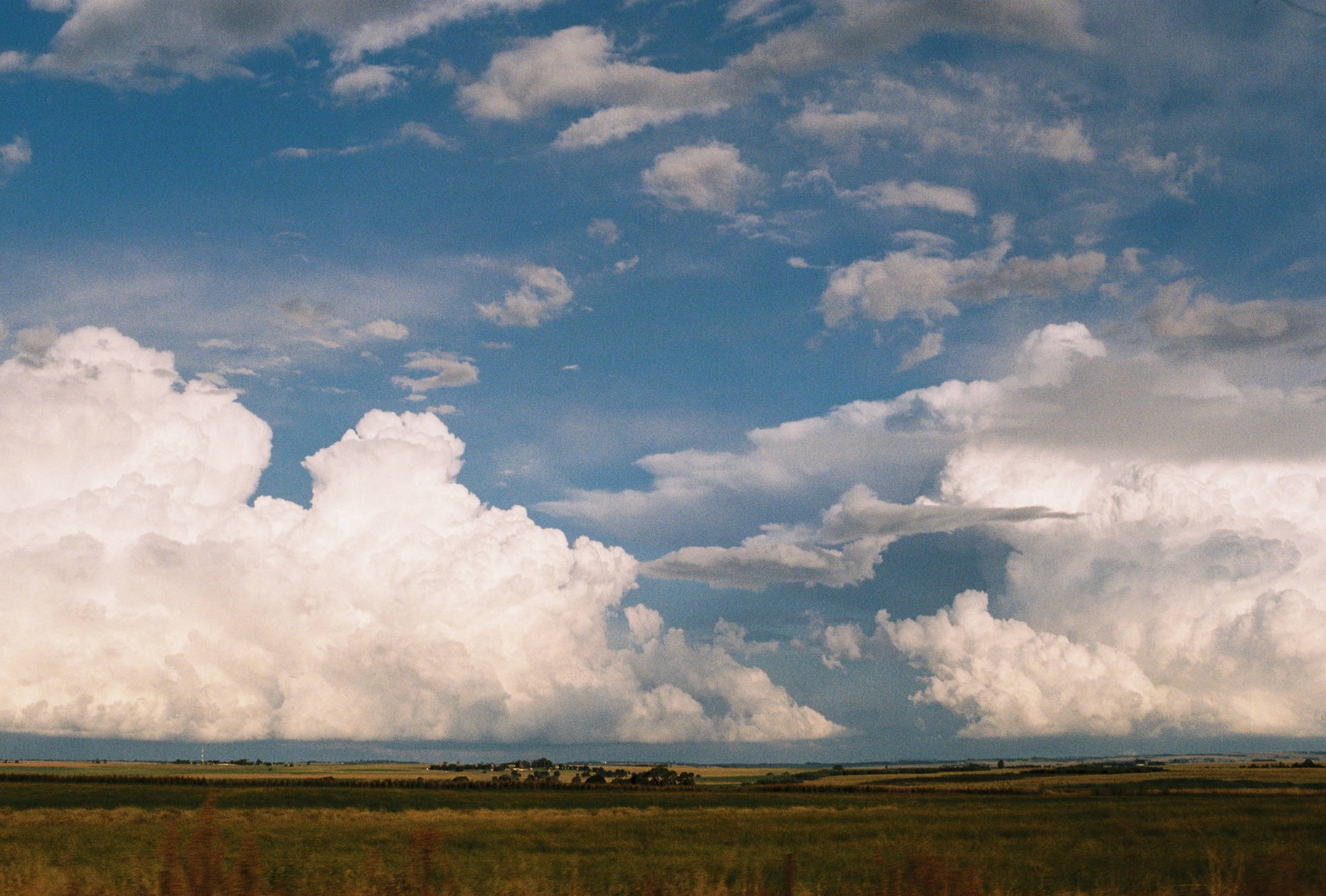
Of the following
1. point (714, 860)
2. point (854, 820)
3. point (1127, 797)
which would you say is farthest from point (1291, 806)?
point (714, 860)

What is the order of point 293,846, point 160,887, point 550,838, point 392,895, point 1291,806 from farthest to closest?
point 1291,806
point 550,838
point 293,846
point 392,895
point 160,887

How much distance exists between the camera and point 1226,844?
4912cm

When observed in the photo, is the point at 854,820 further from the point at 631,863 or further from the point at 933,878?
the point at 933,878

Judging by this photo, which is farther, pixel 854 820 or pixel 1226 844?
pixel 854 820

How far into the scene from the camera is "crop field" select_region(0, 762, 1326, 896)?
1069cm

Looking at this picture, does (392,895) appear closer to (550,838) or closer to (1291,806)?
(550,838)

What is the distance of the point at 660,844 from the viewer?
50.3 meters

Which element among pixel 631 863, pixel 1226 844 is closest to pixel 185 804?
pixel 631 863

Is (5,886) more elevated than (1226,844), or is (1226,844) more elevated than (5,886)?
(5,886)

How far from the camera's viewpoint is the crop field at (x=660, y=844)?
1069 cm

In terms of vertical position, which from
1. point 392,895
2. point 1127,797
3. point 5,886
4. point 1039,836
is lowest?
point 1127,797

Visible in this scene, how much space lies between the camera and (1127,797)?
341 feet

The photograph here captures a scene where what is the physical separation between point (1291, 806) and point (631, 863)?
67105mm

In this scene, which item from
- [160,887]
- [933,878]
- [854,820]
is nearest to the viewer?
[933,878]
